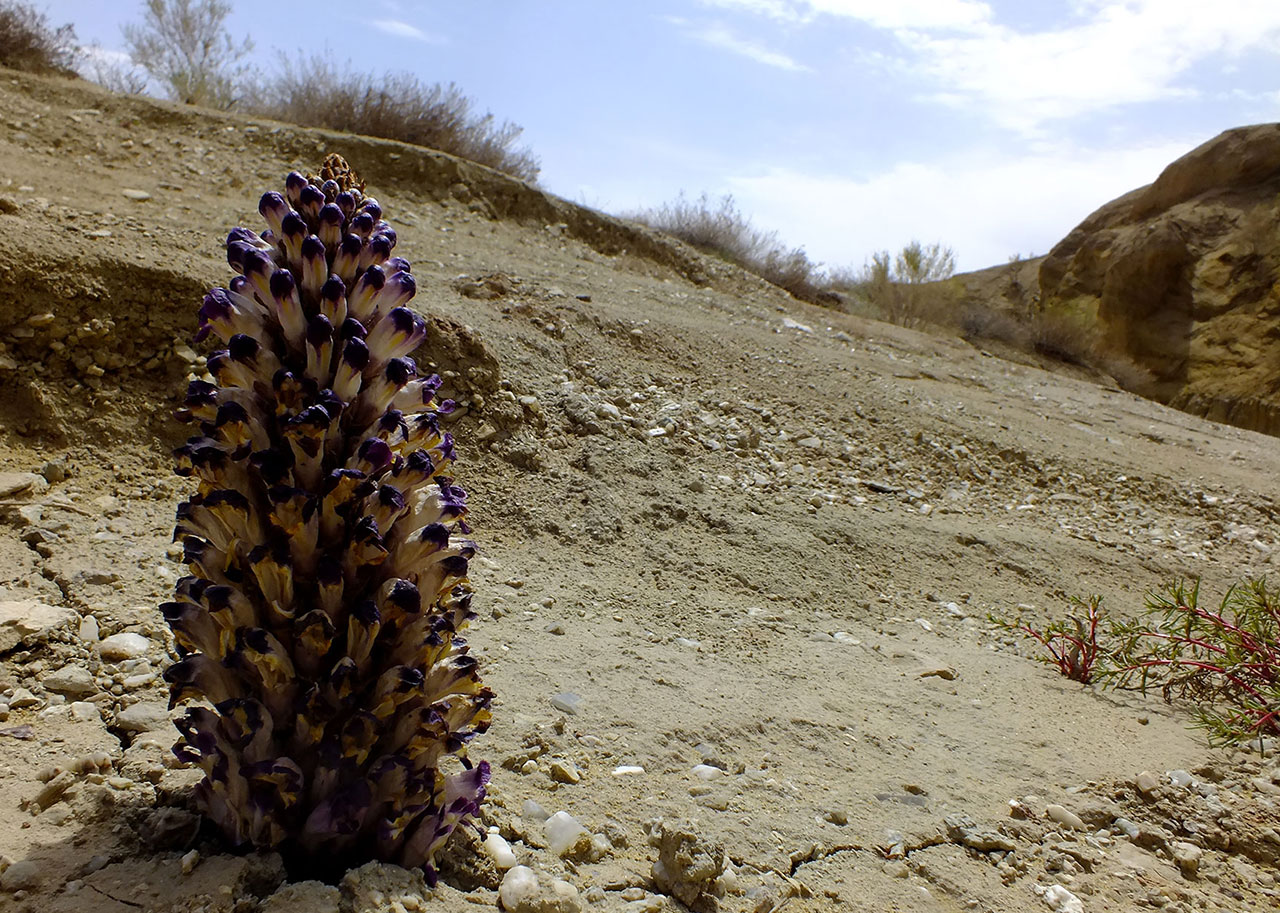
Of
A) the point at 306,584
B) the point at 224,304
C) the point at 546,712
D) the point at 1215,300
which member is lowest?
the point at 546,712

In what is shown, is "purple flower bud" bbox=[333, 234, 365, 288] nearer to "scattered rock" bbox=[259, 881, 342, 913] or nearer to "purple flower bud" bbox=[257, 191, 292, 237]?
"purple flower bud" bbox=[257, 191, 292, 237]

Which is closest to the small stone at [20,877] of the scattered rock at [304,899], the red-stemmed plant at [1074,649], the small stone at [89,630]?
the scattered rock at [304,899]

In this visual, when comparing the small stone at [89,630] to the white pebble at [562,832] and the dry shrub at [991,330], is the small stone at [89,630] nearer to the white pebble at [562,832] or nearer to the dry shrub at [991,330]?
the white pebble at [562,832]

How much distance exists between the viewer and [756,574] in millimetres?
3561

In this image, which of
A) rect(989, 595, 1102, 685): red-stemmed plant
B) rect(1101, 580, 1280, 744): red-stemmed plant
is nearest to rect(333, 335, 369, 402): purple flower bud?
rect(1101, 580, 1280, 744): red-stemmed plant

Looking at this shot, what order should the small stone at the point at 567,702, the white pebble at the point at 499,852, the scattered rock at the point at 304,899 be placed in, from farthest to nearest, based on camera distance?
1. the small stone at the point at 567,702
2. the white pebble at the point at 499,852
3. the scattered rock at the point at 304,899

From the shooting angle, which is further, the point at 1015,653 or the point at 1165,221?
the point at 1165,221

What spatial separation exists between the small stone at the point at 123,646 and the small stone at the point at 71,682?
12cm

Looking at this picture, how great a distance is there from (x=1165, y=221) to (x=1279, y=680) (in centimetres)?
1801

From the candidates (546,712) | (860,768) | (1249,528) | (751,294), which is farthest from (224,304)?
(751,294)

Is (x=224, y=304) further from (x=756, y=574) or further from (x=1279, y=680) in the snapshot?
(x=1279, y=680)

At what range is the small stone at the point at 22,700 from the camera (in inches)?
74.4

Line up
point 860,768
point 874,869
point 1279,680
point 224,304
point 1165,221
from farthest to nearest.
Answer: point 1165,221
point 1279,680
point 860,768
point 874,869
point 224,304

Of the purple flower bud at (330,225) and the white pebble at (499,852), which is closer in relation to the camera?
the purple flower bud at (330,225)
